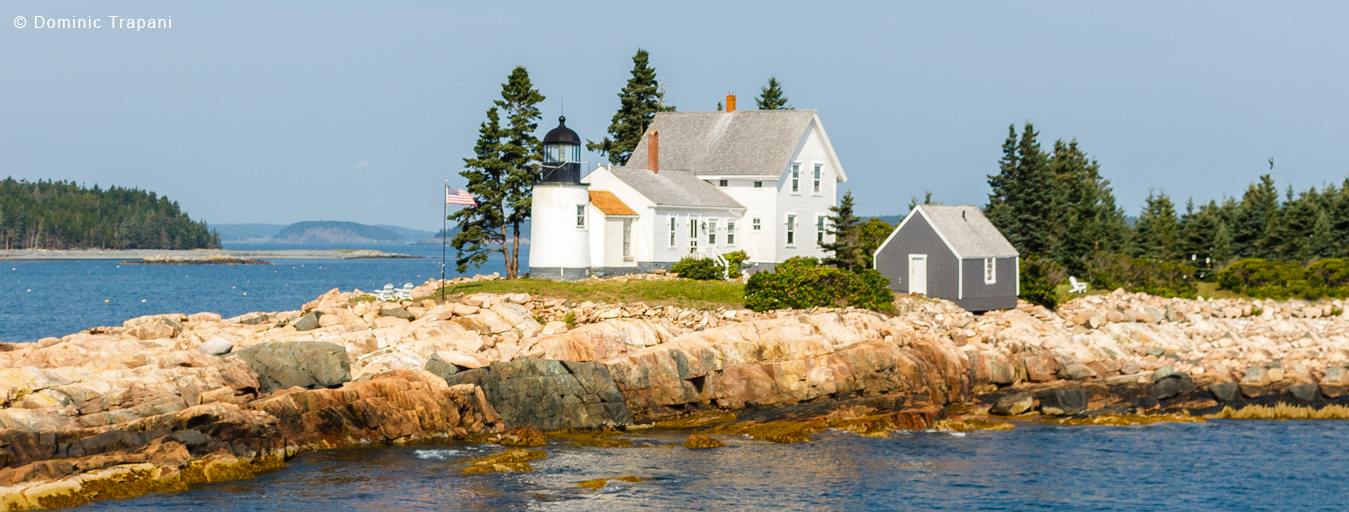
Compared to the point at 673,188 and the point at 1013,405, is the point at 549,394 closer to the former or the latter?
the point at 1013,405

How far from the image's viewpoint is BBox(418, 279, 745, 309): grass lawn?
3388 centimetres

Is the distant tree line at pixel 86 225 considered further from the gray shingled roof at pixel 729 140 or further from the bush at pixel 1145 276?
the bush at pixel 1145 276

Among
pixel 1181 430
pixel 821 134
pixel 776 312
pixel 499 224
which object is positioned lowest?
pixel 1181 430

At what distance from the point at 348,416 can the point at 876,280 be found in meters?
17.4

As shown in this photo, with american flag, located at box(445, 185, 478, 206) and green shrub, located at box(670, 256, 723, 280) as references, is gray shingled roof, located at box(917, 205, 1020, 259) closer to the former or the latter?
green shrub, located at box(670, 256, 723, 280)

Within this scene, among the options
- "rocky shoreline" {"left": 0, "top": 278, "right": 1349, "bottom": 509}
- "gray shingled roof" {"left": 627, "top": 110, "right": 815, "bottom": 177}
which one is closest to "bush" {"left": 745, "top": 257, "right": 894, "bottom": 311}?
"rocky shoreline" {"left": 0, "top": 278, "right": 1349, "bottom": 509}

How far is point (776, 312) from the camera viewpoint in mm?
32719

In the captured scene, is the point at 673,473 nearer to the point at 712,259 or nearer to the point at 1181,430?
the point at 1181,430

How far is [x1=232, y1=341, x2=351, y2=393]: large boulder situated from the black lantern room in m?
13.4

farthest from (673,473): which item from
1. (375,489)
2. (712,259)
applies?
(712,259)

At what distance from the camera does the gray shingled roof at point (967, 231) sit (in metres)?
37.6

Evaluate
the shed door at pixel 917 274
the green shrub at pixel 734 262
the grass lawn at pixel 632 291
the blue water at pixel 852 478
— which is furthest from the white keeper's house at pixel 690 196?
the blue water at pixel 852 478

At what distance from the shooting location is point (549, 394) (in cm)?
2488

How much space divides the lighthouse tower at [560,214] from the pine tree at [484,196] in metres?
2.77
